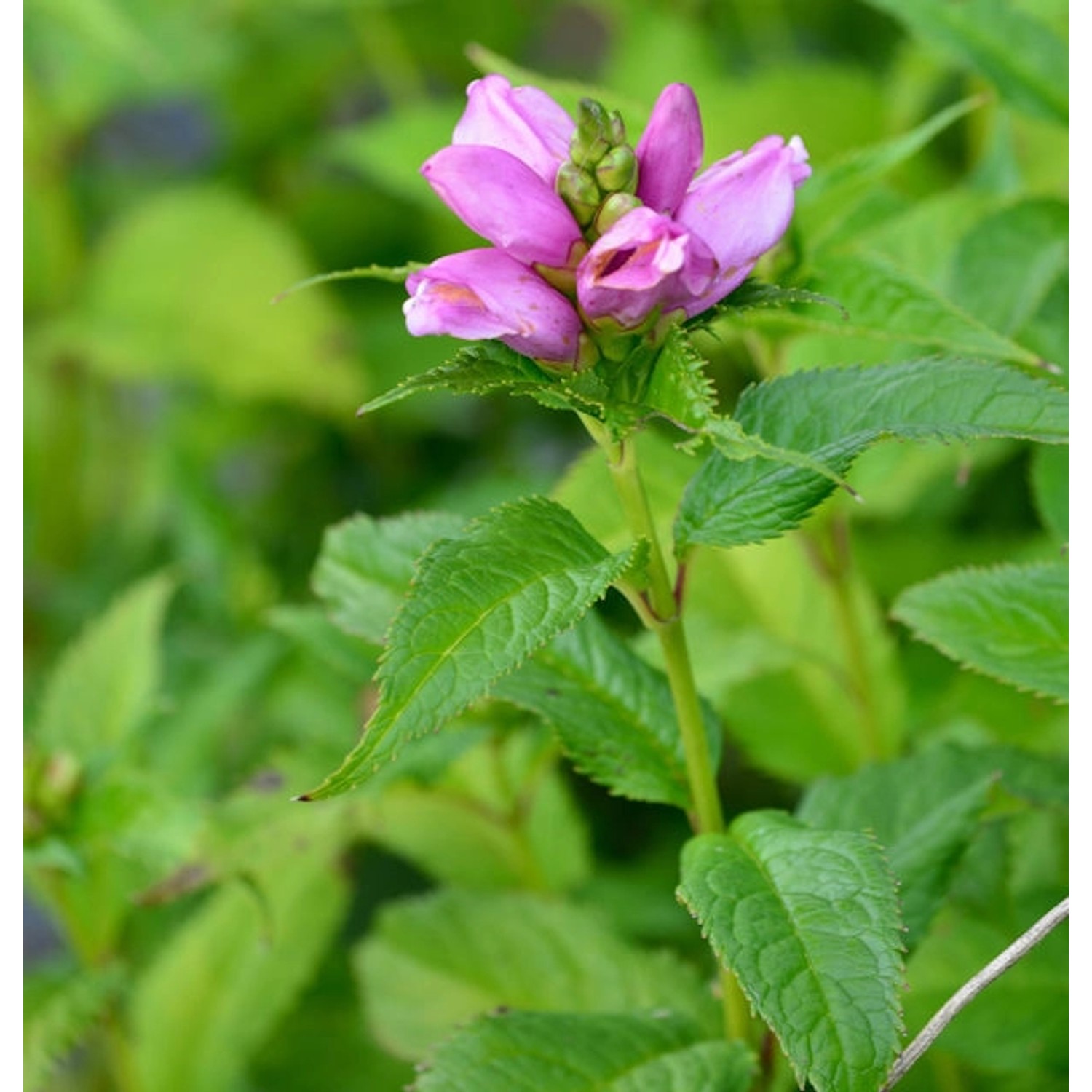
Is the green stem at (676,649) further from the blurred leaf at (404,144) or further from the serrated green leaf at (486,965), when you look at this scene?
the blurred leaf at (404,144)

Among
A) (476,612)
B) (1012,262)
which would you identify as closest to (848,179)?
(1012,262)

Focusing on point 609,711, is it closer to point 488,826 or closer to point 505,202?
point 505,202

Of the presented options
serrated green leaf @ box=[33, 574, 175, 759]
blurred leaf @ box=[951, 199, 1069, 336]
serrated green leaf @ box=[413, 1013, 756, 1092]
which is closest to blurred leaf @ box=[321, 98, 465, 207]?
serrated green leaf @ box=[33, 574, 175, 759]

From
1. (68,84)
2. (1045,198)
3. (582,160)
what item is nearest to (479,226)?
(582,160)

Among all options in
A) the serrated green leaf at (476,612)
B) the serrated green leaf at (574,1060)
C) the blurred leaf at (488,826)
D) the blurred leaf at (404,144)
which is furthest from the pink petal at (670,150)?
the blurred leaf at (404,144)

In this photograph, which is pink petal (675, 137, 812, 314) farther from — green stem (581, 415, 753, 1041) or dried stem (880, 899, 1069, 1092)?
dried stem (880, 899, 1069, 1092)

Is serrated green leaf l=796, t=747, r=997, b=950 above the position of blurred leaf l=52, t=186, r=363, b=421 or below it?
A: below
